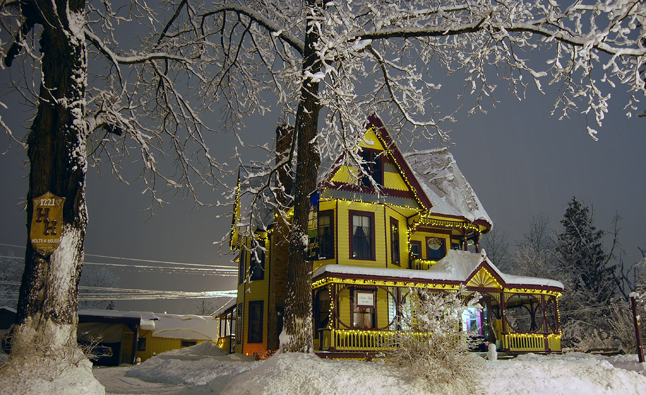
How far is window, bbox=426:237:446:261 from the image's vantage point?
23.8m

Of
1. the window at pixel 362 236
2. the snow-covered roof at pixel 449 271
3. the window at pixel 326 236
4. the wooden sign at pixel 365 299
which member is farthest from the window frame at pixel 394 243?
the window at pixel 326 236

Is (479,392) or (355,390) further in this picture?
(479,392)

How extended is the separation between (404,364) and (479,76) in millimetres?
5690

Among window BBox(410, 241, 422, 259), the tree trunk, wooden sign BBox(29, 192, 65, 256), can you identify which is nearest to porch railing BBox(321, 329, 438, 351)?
window BBox(410, 241, 422, 259)

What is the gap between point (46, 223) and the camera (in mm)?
6887

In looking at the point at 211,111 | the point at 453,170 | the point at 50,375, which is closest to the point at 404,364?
the point at 50,375

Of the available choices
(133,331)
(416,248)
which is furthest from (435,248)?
(133,331)

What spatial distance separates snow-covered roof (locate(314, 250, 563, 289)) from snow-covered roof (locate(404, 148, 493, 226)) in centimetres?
285

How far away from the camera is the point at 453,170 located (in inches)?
1025

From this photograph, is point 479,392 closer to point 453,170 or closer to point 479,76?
point 479,76

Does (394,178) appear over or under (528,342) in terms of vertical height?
over

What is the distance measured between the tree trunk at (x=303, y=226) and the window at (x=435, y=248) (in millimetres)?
14651

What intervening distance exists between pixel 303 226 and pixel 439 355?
377cm

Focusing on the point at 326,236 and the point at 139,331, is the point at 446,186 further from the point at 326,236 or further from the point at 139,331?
the point at 139,331
